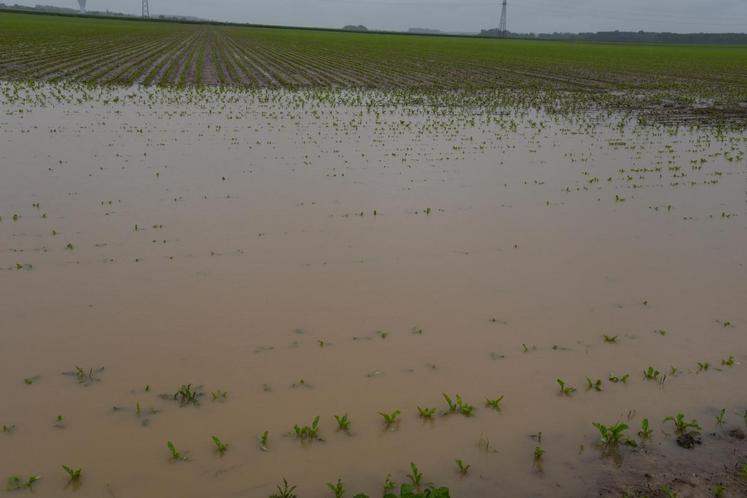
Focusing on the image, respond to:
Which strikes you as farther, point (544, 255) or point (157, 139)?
point (157, 139)

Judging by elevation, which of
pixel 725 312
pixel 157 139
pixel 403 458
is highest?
pixel 157 139

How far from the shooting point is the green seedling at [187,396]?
412cm

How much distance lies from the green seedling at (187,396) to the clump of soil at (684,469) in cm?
273

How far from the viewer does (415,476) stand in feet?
11.5

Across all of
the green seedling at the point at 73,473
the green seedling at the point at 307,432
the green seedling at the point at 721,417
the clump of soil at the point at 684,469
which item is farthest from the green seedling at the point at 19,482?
the green seedling at the point at 721,417

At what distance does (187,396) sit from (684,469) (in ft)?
11.0

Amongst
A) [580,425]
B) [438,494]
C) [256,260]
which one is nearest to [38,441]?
[438,494]

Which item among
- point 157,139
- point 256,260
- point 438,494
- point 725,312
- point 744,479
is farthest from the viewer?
point 157,139

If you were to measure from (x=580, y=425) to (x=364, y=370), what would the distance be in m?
1.63

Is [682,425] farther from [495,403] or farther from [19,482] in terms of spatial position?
[19,482]

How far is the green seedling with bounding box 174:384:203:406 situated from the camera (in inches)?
162

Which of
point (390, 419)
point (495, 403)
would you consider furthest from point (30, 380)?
point (495, 403)

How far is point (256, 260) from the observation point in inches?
253

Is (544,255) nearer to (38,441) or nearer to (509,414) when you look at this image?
(509,414)
